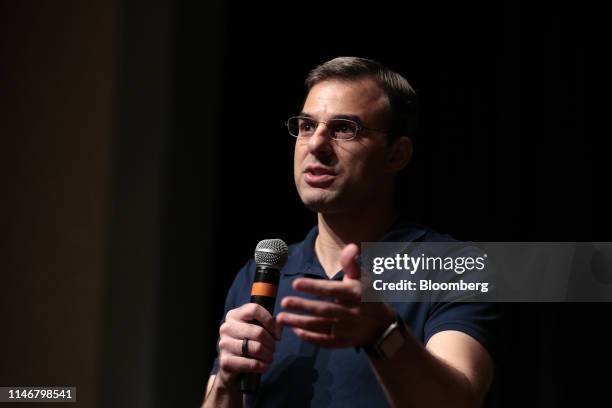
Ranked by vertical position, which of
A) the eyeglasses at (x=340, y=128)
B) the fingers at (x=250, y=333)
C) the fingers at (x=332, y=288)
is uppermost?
the eyeglasses at (x=340, y=128)

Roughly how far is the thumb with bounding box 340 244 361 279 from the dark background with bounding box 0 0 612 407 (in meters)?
0.77

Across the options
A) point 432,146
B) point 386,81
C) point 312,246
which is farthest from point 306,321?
point 432,146

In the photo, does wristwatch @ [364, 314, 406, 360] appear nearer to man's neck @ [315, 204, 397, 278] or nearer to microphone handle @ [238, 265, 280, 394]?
microphone handle @ [238, 265, 280, 394]

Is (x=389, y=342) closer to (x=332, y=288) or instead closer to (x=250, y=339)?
(x=332, y=288)

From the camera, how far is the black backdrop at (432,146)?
1.76 m

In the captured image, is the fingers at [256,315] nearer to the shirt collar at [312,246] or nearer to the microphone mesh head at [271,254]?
the microphone mesh head at [271,254]

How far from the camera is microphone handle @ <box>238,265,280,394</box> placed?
4.21ft

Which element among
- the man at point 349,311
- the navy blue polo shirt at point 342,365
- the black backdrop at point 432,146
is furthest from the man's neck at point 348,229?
the black backdrop at point 432,146

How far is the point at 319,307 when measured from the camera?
1.04 m

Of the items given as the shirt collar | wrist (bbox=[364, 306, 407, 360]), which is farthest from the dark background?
wrist (bbox=[364, 306, 407, 360])

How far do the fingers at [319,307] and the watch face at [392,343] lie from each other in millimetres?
89

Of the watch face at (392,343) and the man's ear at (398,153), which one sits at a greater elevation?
the man's ear at (398,153)

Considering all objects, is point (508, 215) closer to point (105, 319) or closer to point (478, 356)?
point (478, 356)

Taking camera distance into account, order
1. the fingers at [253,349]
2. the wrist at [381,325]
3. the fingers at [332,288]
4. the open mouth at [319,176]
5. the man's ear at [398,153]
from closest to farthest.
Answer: the fingers at [332,288]
the wrist at [381,325]
the fingers at [253,349]
the open mouth at [319,176]
the man's ear at [398,153]
